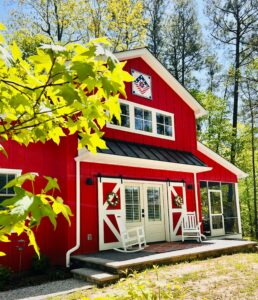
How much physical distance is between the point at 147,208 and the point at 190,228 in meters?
1.58

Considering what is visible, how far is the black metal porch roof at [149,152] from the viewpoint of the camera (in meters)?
8.91

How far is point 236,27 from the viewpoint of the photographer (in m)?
21.9

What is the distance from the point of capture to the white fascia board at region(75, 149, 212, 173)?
27.0ft

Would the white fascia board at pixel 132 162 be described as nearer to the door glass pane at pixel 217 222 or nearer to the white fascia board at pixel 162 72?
the door glass pane at pixel 217 222

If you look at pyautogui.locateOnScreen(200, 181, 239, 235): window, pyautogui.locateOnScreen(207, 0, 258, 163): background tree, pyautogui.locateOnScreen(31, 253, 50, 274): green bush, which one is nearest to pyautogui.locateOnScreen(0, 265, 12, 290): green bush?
pyautogui.locateOnScreen(31, 253, 50, 274): green bush

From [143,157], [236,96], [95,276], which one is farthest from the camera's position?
[236,96]

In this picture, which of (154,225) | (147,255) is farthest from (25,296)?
(154,225)

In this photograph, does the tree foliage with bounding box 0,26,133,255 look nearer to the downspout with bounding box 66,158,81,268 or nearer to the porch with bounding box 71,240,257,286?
the porch with bounding box 71,240,257,286

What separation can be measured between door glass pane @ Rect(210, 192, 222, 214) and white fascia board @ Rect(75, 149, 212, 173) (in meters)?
1.76

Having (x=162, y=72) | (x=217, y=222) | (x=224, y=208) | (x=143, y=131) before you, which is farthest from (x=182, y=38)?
(x=217, y=222)

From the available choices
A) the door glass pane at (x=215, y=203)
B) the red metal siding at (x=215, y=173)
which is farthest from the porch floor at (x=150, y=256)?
the red metal siding at (x=215, y=173)

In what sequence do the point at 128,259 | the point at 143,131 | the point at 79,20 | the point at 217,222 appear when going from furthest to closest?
1. the point at 79,20
2. the point at 217,222
3. the point at 143,131
4. the point at 128,259

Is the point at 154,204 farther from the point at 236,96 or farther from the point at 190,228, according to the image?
the point at 236,96

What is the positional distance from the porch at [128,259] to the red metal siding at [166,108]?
3.78m
